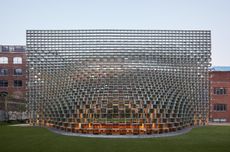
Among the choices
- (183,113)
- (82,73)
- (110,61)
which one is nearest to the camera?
(183,113)

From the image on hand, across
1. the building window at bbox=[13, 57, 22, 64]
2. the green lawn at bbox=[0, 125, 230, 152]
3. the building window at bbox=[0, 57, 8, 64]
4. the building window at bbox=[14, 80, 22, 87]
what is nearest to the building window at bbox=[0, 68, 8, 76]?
the building window at bbox=[0, 57, 8, 64]

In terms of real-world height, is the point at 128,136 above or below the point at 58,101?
below

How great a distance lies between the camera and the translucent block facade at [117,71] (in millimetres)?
22625

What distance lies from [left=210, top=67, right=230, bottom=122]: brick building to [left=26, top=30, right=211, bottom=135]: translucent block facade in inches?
174

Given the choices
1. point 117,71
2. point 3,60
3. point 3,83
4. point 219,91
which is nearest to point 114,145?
point 117,71

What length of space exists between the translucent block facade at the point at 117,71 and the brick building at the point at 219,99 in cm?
442

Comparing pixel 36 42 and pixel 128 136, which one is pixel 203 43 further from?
pixel 36 42

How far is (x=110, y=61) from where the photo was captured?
29531mm

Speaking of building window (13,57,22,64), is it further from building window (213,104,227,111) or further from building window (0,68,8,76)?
building window (213,104,227,111)

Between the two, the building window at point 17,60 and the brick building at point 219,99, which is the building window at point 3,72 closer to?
the building window at point 17,60

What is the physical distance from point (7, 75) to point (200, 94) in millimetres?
37106

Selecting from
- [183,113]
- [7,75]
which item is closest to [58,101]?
[183,113]

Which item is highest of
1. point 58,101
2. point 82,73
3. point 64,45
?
point 64,45

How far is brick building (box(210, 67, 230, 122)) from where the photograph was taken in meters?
33.6
